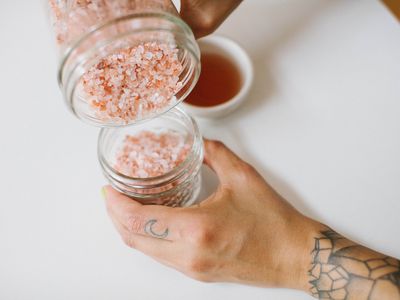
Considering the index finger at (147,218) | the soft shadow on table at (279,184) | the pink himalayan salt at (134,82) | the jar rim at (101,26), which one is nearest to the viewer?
the jar rim at (101,26)

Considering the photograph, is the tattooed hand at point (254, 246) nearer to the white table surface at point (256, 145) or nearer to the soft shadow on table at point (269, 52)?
the white table surface at point (256, 145)

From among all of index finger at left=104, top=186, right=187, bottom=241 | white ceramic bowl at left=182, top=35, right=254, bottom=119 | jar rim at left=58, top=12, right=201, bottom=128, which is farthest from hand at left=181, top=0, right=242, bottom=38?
index finger at left=104, top=186, right=187, bottom=241

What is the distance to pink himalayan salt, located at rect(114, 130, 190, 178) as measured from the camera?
805 mm

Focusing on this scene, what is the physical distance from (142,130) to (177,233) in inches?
9.5

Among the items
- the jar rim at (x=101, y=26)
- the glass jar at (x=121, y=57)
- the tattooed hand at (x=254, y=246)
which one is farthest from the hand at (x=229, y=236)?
the jar rim at (x=101, y=26)

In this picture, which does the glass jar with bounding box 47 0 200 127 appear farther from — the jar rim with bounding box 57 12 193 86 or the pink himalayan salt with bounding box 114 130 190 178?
the pink himalayan salt with bounding box 114 130 190 178

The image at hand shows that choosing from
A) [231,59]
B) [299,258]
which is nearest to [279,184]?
[299,258]

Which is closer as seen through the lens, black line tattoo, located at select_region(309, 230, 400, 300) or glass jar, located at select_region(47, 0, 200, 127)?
glass jar, located at select_region(47, 0, 200, 127)

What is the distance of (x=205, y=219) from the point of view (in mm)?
731

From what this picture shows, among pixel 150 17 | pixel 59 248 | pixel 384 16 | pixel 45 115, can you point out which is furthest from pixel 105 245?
pixel 384 16

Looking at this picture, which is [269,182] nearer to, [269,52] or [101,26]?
[269,52]

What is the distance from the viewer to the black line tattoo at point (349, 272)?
71cm

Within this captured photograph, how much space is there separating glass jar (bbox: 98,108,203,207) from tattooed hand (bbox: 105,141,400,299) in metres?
0.03

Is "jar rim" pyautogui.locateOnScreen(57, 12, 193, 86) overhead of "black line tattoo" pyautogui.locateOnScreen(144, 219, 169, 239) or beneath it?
overhead
